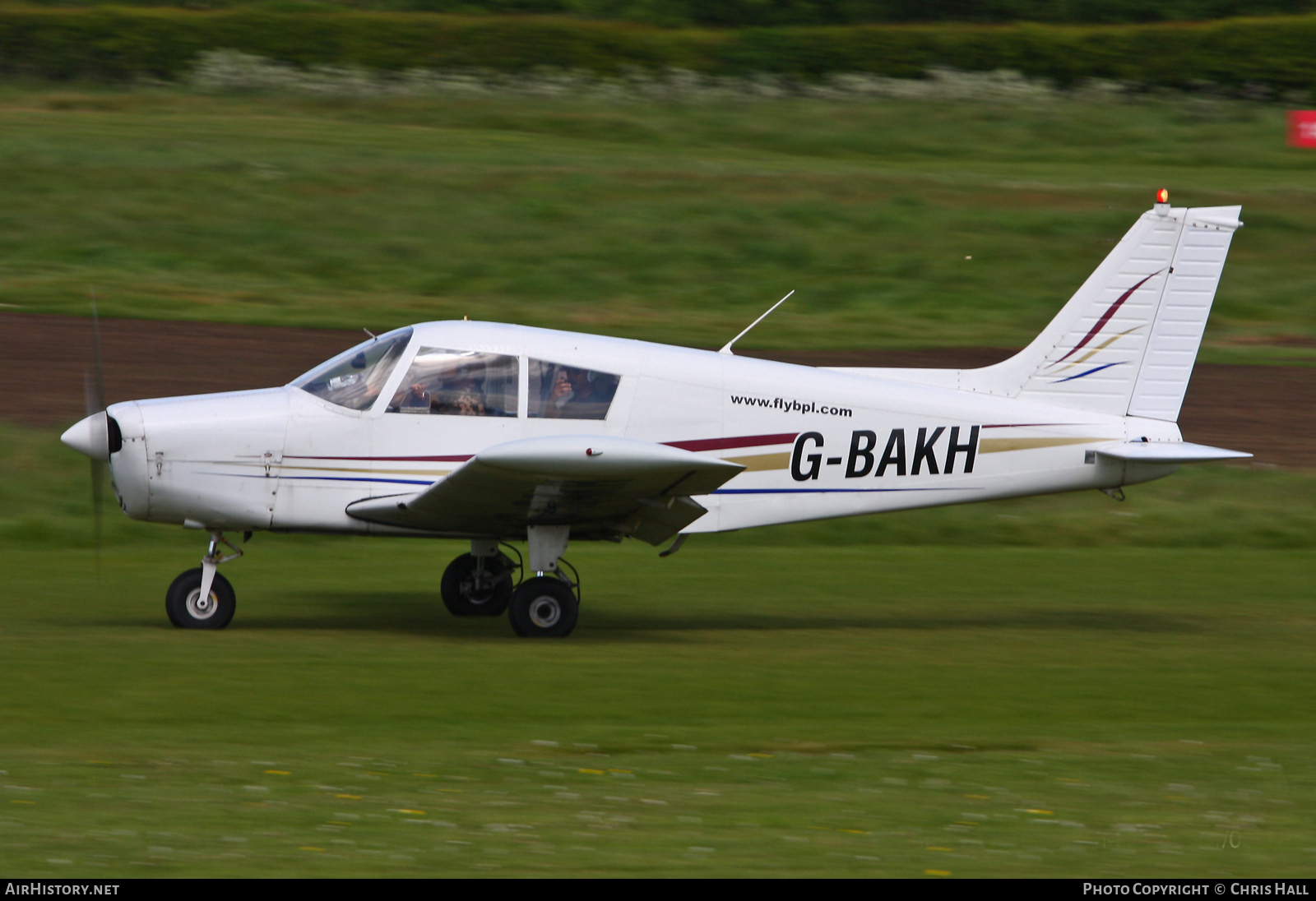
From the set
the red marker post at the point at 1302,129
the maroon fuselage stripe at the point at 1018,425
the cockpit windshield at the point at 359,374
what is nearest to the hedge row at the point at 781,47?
the red marker post at the point at 1302,129

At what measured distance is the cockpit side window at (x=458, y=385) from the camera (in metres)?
10.7

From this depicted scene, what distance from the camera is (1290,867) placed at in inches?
235

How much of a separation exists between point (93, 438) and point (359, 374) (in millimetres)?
Result: 1728

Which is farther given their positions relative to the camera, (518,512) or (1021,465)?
(1021,465)

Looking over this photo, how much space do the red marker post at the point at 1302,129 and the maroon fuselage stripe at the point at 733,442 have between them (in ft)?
106

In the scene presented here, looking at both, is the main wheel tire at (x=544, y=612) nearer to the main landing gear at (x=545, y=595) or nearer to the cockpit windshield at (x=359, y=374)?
the main landing gear at (x=545, y=595)

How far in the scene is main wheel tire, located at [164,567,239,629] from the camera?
34.3ft

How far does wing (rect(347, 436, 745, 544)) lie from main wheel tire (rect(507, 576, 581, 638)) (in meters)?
0.48

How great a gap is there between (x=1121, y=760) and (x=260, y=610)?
6.26m

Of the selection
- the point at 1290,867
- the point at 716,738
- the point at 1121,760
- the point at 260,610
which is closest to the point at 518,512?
the point at 260,610

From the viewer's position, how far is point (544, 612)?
10.7 meters

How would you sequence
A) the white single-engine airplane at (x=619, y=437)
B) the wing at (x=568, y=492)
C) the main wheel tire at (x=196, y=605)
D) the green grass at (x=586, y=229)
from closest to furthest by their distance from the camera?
1. the wing at (x=568, y=492)
2. the white single-engine airplane at (x=619, y=437)
3. the main wheel tire at (x=196, y=605)
4. the green grass at (x=586, y=229)

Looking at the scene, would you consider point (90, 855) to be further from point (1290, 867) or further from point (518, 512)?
point (518, 512)

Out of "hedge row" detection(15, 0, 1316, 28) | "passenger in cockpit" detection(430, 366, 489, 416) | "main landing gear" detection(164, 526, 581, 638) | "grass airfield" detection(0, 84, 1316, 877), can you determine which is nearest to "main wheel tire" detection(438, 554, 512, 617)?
"grass airfield" detection(0, 84, 1316, 877)
